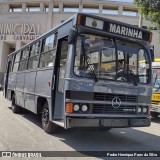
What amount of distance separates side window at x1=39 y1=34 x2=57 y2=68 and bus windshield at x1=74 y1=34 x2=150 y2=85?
55.0 inches

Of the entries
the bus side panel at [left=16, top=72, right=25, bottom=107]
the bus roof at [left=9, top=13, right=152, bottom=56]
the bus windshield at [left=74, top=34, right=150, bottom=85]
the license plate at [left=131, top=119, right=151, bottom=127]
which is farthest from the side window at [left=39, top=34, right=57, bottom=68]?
the license plate at [left=131, top=119, right=151, bottom=127]

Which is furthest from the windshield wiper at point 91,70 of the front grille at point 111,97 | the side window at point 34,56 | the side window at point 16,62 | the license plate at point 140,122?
the side window at point 16,62

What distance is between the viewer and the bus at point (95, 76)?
713cm

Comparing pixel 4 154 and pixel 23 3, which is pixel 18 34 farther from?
pixel 4 154

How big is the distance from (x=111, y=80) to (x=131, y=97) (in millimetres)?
759

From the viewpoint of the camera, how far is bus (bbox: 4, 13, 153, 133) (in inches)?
281

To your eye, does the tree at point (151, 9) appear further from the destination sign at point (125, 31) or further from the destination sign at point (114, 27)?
the destination sign at point (125, 31)

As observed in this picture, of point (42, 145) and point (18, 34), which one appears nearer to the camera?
point (42, 145)

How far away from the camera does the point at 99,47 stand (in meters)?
7.66

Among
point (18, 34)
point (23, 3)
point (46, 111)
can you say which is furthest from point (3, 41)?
point (46, 111)

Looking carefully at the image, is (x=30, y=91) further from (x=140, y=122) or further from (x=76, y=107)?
(x=140, y=122)

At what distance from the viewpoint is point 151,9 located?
1670 cm

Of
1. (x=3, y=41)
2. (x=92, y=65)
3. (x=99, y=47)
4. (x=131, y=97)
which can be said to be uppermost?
(x=3, y=41)

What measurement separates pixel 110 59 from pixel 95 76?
2.24 ft
